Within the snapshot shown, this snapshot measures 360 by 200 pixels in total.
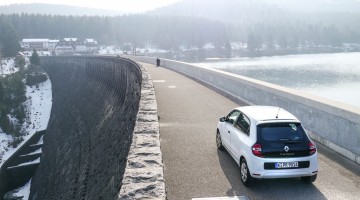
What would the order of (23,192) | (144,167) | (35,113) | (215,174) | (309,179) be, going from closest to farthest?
1. (144,167)
2. (309,179)
3. (215,174)
4. (23,192)
5. (35,113)

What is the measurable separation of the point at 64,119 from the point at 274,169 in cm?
5350

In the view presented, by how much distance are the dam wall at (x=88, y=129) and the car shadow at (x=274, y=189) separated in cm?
1053

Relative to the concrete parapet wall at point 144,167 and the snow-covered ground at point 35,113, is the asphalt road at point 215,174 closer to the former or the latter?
the concrete parapet wall at point 144,167

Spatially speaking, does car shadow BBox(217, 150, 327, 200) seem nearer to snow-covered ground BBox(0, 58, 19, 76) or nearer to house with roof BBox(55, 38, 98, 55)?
snow-covered ground BBox(0, 58, 19, 76)

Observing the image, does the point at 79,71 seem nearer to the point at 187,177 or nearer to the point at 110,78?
the point at 110,78

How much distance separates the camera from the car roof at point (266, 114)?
7426 mm

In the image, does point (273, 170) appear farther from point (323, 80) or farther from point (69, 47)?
point (69, 47)

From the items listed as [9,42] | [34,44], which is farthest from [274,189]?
[34,44]

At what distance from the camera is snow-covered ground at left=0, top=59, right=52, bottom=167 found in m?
55.7

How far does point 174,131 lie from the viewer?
11680mm

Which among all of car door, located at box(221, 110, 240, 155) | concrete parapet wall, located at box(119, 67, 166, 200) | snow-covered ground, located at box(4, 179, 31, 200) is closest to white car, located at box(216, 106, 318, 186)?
car door, located at box(221, 110, 240, 155)

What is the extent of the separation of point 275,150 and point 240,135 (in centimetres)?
108

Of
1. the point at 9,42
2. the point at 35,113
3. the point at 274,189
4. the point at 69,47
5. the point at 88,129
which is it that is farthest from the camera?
the point at 69,47

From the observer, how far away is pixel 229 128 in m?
8.67
